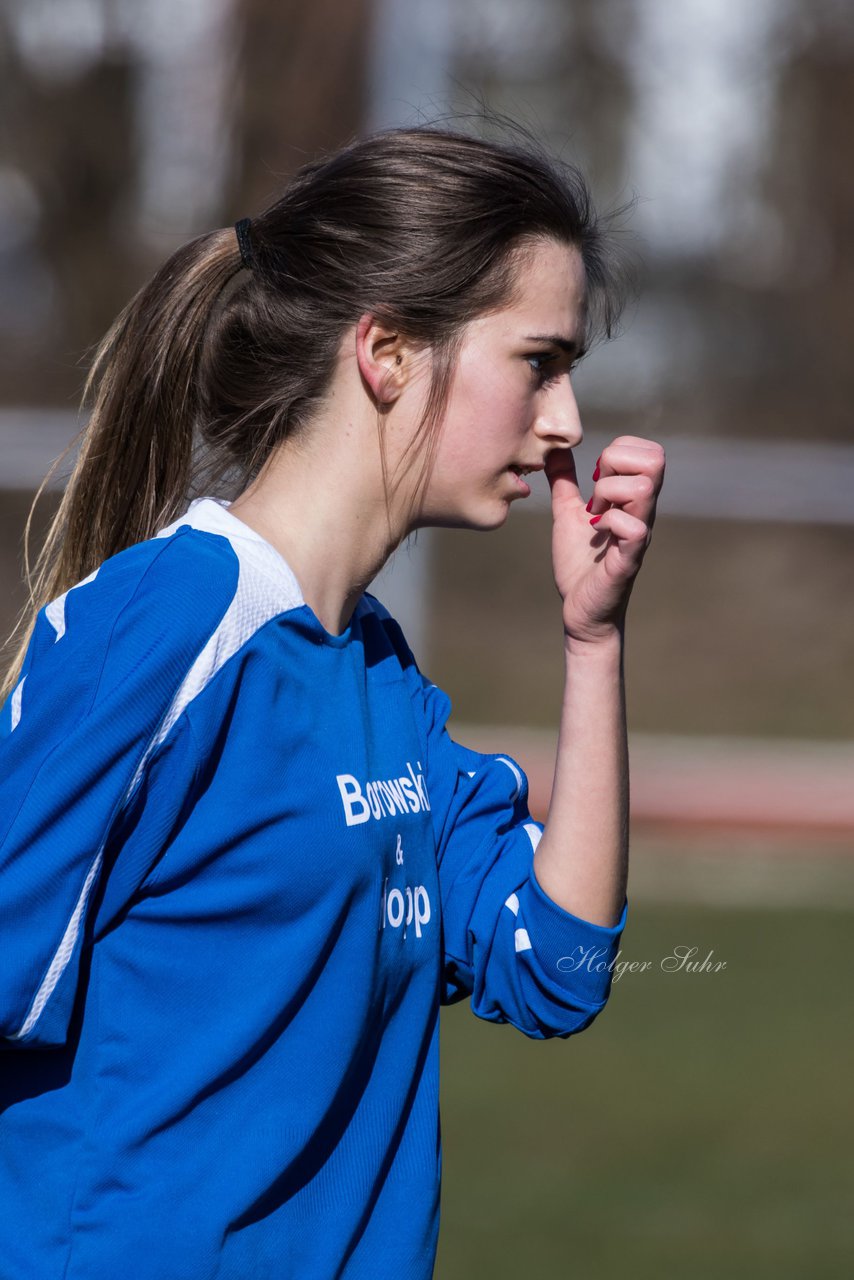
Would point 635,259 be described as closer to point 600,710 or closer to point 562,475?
point 562,475

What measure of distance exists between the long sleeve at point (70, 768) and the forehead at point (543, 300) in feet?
1.79

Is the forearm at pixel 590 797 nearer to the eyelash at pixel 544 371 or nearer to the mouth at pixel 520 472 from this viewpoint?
the mouth at pixel 520 472

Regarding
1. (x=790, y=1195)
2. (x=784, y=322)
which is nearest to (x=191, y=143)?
(x=784, y=322)

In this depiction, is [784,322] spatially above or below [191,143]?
below

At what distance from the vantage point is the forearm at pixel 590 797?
5.85 feet

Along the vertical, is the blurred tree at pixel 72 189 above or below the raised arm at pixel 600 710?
below

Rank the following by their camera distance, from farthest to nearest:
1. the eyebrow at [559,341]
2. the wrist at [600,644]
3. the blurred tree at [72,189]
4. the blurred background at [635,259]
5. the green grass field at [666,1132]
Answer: the blurred tree at [72,189] → the blurred background at [635,259] → the green grass field at [666,1132] → the wrist at [600,644] → the eyebrow at [559,341]

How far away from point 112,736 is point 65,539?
56 centimetres

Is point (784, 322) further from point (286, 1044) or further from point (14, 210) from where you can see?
point (286, 1044)

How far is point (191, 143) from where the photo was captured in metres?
13.2

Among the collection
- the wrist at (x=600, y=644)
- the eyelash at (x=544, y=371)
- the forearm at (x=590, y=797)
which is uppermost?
the eyelash at (x=544, y=371)

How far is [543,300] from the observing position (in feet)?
5.69

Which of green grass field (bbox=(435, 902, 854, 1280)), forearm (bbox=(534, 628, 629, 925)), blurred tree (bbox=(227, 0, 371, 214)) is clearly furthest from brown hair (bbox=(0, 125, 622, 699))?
blurred tree (bbox=(227, 0, 371, 214))

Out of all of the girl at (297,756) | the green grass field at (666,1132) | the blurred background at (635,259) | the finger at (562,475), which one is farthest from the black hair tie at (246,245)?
the blurred background at (635,259)
